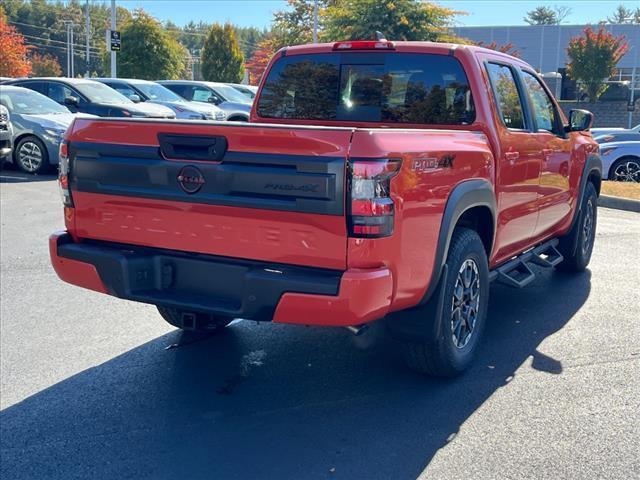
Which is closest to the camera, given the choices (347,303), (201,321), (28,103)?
(347,303)

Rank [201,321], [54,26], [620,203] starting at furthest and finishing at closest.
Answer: [54,26]
[620,203]
[201,321]

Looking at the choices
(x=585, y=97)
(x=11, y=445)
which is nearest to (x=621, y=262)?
(x=11, y=445)

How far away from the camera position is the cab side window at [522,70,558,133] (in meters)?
5.94

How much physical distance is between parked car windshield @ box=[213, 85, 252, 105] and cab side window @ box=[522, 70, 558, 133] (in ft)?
51.2

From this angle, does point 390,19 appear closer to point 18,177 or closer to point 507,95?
point 18,177

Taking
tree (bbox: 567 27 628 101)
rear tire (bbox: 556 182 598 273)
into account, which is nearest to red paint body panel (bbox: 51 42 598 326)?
rear tire (bbox: 556 182 598 273)

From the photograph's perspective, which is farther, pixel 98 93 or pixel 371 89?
pixel 98 93

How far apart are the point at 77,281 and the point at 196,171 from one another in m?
1.04

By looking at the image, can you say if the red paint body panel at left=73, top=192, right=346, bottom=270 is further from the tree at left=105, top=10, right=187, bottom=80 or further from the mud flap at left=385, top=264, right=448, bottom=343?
the tree at left=105, top=10, right=187, bottom=80

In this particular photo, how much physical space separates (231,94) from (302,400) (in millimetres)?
18268

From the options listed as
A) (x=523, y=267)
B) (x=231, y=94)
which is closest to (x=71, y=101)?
(x=231, y=94)

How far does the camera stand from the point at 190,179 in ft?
12.8

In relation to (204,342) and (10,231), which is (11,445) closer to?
(204,342)

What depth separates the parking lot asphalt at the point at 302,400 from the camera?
143 inches
